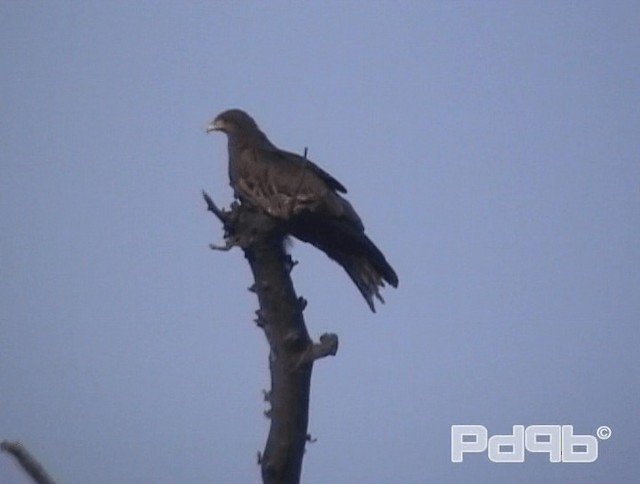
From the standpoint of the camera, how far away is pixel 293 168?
4.07 meters

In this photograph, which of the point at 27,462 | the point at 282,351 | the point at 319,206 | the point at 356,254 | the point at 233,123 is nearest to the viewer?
the point at 27,462

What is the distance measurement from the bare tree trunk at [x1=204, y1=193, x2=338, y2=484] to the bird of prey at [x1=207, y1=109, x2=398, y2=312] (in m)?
0.58

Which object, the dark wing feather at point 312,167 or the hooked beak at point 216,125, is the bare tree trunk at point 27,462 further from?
the hooked beak at point 216,125

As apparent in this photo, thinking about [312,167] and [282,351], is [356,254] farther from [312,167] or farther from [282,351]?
[282,351]

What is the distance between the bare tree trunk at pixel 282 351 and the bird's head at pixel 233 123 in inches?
84.9

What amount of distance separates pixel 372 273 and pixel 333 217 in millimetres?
299

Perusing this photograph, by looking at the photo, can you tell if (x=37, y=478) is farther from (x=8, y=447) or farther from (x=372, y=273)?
(x=372, y=273)

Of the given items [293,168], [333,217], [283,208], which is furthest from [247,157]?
[283,208]

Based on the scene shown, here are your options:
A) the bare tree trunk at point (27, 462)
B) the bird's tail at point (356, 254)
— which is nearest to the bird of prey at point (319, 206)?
the bird's tail at point (356, 254)

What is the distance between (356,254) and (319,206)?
447mm

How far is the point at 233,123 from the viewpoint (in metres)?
4.86

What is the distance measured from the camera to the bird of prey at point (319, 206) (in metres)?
3.51

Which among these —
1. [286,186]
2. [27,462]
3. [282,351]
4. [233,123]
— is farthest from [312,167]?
[27,462]

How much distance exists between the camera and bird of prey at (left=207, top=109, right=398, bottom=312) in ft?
11.5
